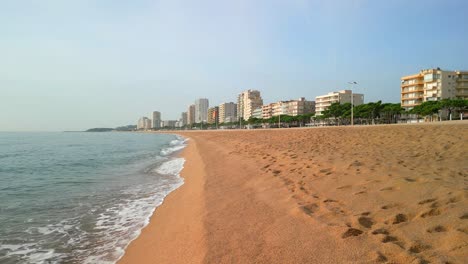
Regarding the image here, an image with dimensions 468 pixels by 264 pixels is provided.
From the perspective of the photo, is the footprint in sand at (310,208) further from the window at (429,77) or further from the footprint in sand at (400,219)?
the window at (429,77)

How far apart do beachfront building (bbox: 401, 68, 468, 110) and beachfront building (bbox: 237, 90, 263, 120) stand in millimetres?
97268

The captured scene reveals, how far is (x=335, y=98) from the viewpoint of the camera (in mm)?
106062

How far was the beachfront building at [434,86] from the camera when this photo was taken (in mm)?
67500

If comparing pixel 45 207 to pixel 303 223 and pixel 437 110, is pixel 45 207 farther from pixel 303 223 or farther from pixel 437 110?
pixel 437 110

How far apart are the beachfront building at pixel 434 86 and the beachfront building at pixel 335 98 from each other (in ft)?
101

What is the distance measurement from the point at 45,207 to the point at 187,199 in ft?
12.3

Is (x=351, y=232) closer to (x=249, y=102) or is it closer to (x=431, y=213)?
(x=431, y=213)

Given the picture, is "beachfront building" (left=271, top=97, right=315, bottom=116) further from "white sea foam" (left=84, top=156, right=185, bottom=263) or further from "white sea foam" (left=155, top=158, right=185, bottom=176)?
"white sea foam" (left=84, top=156, right=185, bottom=263)

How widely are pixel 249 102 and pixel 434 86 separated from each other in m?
108

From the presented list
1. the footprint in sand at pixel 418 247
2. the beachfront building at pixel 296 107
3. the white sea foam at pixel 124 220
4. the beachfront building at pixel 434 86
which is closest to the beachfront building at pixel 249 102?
the beachfront building at pixel 296 107

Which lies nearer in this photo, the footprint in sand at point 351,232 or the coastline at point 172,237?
the footprint in sand at point 351,232

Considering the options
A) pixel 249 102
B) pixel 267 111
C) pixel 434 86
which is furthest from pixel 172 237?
pixel 249 102

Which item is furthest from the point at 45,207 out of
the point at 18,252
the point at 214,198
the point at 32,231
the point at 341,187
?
the point at 341,187

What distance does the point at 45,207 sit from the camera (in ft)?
24.4
